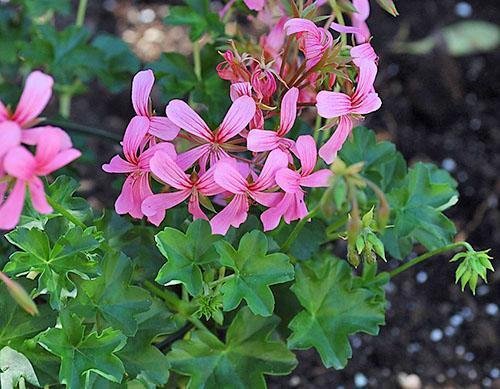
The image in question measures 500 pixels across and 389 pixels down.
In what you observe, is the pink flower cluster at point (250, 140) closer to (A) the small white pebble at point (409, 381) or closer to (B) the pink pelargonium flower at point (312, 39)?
(B) the pink pelargonium flower at point (312, 39)

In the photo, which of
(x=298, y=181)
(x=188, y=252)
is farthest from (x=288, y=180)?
(x=188, y=252)

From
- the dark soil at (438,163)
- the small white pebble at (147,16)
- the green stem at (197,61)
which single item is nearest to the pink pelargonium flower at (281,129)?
the green stem at (197,61)

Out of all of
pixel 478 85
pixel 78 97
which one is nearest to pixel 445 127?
pixel 478 85

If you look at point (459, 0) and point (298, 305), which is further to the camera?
point (459, 0)

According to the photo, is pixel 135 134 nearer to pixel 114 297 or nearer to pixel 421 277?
pixel 114 297

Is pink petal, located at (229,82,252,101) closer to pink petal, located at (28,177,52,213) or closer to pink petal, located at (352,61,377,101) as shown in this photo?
pink petal, located at (352,61,377,101)

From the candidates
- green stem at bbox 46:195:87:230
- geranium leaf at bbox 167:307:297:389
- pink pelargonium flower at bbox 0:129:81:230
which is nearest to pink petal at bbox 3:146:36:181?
pink pelargonium flower at bbox 0:129:81:230

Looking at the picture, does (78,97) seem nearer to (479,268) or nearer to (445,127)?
(445,127)
